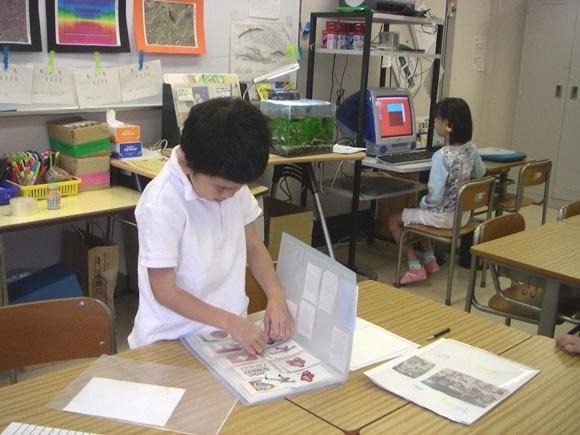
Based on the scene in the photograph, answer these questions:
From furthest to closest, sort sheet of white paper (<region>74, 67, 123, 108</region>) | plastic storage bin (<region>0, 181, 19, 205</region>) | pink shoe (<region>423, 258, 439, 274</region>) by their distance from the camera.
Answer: pink shoe (<region>423, 258, 439, 274</region>) < sheet of white paper (<region>74, 67, 123, 108</region>) < plastic storage bin (<region>0, 181, 19, 205</region>)

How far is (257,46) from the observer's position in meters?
3.69

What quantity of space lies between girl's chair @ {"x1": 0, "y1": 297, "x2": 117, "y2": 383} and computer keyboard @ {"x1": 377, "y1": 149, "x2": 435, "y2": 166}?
2.52 metres

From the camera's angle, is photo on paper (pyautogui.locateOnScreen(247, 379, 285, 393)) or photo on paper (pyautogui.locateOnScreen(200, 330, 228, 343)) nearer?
photo on paper (pyautogui.locateOnScreen(247, 379, 285, 393))

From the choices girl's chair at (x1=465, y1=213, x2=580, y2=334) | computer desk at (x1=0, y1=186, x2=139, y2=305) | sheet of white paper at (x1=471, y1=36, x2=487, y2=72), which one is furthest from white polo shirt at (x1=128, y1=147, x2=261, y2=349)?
sheet of white paper at (x1=471, y1=36, x2=487, y2=72)

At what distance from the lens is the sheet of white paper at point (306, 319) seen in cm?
134

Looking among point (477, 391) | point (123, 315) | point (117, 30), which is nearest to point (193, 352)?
point (477, 391)

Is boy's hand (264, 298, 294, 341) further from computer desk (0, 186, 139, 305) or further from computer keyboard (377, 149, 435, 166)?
computer keyboard (377, 149, 435, 166)

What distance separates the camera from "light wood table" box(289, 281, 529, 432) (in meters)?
1.13

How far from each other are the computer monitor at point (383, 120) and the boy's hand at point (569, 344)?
254 cm

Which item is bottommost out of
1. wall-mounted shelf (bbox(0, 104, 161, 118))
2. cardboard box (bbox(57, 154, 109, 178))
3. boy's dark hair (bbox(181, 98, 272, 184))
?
cardboard box (bbox(57, 154, 109, 178))

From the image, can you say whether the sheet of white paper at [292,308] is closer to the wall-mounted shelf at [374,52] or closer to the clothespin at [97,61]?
the clothespin at [97,61]

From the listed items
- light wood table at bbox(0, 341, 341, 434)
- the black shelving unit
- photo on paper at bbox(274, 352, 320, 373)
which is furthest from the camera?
the black shelving unit

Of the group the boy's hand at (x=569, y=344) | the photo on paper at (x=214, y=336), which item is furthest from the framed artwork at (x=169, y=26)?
the boy's hand at (x=569, y=344)

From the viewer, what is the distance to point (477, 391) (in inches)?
47.3
